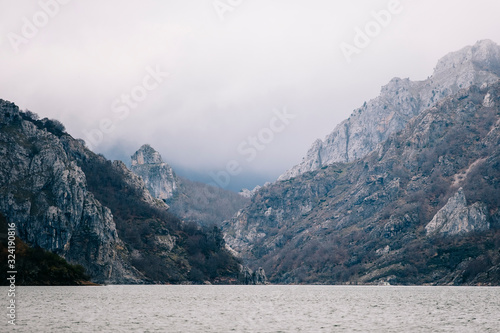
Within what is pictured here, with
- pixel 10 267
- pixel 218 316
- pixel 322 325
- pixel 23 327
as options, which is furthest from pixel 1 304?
pixel 10 267

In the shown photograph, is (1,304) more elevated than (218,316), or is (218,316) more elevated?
(1,304)

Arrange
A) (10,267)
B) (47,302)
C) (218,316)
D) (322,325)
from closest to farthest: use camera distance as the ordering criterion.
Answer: (322,325) < (218,316) < (47,302) < (10,267)

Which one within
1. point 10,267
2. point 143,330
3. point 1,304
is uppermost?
point 10,267

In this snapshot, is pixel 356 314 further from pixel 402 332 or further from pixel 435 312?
pixel 402 332

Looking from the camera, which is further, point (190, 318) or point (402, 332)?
point (190, 318)

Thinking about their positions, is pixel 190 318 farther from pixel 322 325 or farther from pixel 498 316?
pixel 498 316

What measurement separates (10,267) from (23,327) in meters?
131

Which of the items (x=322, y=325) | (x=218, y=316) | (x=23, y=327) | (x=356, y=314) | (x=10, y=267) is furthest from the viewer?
(x=10, y=267)

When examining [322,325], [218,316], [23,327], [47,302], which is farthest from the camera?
[47,302]

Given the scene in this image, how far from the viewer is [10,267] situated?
7653 inches

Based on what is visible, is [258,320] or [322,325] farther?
[258,320]

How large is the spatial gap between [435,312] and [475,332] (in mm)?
35980

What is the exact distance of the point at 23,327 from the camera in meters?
77.2

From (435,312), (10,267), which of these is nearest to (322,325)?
(435,312)
